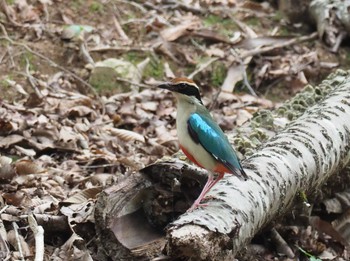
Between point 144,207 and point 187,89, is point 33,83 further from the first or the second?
point 187,89

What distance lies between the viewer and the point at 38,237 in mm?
4023

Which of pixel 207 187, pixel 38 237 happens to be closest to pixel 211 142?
pixel 207 187

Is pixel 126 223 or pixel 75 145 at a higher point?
pixel 126 223

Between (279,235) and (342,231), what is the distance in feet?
2.55

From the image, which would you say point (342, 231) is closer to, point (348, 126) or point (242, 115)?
point (348, 126)

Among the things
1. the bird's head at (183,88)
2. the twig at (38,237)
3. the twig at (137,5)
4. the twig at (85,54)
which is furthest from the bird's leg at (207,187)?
the twig at (137,5)

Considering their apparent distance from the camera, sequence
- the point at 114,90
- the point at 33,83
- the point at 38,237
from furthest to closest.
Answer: the point at 114,90 → the point at 33,83 → the point at 38,237

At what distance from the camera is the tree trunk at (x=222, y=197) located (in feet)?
12.8

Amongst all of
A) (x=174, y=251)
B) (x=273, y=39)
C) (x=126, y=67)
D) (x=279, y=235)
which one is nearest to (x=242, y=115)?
(x=126, y=67)

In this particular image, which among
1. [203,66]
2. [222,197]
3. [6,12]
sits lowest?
[203,66]

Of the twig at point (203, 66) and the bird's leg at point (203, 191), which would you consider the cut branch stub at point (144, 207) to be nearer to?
the bird's leg at point (203, 191)

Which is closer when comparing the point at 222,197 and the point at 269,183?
the point at 222,197

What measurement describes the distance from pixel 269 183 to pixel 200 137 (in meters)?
0.70

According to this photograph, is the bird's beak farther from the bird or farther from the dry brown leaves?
the dry brown leaves
